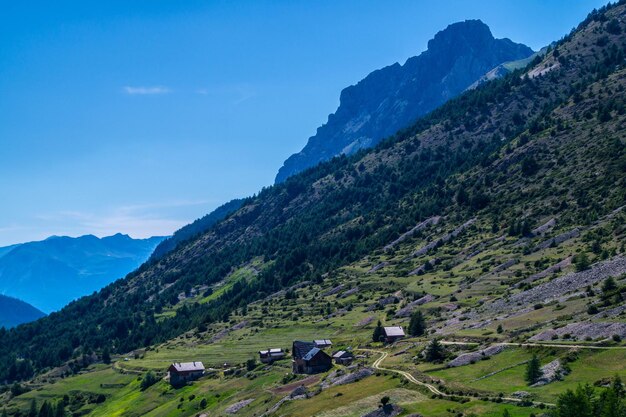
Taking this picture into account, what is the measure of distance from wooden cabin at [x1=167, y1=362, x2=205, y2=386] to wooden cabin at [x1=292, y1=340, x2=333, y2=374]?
129ft

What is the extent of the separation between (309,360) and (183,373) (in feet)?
164

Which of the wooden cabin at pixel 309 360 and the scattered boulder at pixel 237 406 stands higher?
the wooden cabin at pixel 309 360

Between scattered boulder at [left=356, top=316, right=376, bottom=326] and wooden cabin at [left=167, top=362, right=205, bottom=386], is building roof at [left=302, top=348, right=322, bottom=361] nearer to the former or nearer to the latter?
scattered boulder at [left=356, top=316, right=376, bottom=326]

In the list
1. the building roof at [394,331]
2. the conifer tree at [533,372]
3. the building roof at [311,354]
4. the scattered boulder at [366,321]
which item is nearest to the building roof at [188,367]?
the scattered boulder at [366,321]

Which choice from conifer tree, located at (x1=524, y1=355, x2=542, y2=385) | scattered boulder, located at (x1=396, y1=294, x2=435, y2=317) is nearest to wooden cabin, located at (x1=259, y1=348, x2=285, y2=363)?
scattered boulder, located at (x1=396, y1=294, x2=435, y2=317)

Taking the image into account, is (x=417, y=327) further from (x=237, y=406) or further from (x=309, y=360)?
(x=237, y=406)

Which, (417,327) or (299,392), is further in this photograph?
(417,327)

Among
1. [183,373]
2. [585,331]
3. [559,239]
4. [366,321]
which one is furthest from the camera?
[559,239]

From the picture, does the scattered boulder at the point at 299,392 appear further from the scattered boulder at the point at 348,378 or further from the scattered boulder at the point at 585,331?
the scattered boulder at the point at 585,331

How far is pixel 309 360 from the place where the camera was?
440 ft

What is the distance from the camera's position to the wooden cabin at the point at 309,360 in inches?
5276

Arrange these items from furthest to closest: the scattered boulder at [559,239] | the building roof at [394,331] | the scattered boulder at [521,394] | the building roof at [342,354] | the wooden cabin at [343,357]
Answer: the scattered boulder at [559,239]
the building roof at [394,331]
the building roof at [342,354]
the wooden cabin at [343,357]
the scattered boulder at [521,394]

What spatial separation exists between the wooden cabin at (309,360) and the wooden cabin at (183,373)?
39.5 metres

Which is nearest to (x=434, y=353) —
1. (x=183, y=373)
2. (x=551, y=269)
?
(x=551, y=269)
